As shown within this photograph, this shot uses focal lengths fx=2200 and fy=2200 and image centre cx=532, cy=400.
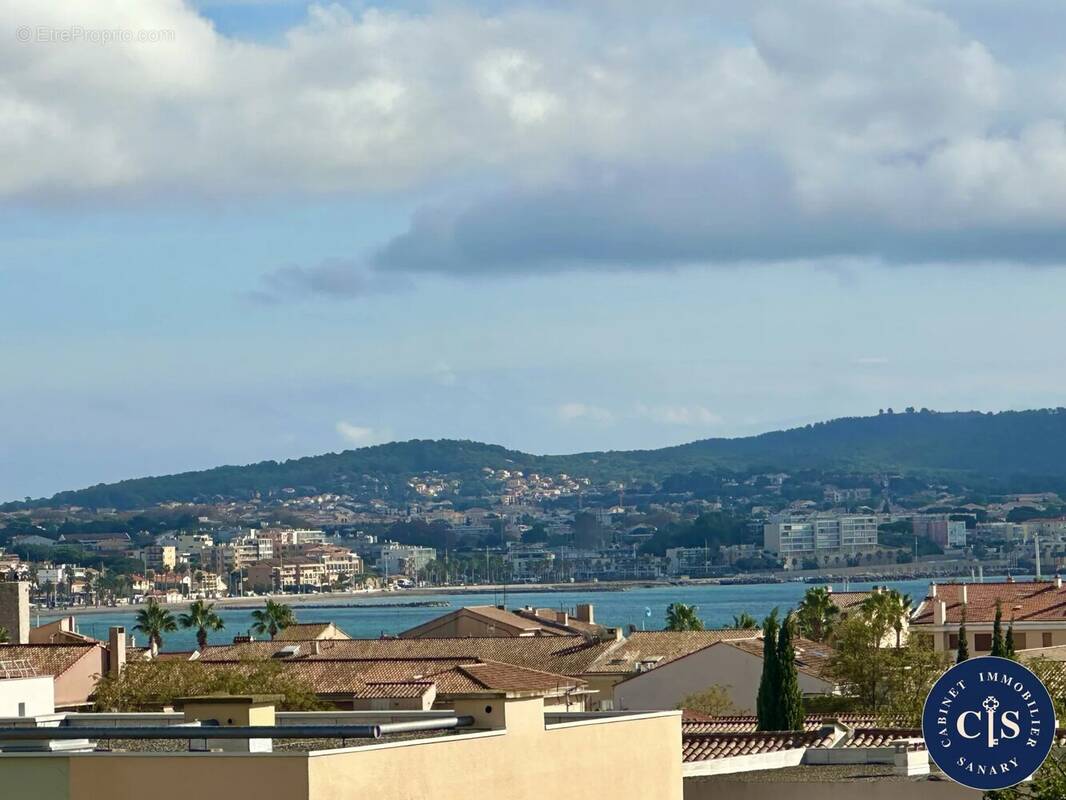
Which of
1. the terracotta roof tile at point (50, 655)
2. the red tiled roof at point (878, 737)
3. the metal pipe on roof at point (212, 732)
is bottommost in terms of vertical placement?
the red tiled roof at point (878, 737)

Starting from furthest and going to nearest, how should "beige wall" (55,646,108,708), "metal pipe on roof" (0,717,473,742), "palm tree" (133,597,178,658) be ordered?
"palm tree" (133,597,178,658) → "beige wall" (55,646,108,708) → "metal pipe on roof" (0,717,473,742)

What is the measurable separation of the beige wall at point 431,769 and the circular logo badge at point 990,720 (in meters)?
5.32

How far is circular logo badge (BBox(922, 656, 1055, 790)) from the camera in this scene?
31.3ft

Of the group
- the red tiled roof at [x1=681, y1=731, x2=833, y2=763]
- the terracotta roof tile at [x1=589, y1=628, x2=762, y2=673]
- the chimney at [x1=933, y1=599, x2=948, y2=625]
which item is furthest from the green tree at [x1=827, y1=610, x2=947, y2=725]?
the red tiled roof at [x1=681, y1=731, x2=833, y2=763]

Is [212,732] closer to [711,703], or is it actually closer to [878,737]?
[878,737]

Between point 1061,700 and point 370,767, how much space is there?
17.4 meters

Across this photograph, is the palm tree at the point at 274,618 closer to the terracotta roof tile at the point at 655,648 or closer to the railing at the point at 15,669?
the terracotta roof tile at the point at 655,648

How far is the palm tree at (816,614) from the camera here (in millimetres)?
80062

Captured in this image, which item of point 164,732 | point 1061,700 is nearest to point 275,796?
point 164,732

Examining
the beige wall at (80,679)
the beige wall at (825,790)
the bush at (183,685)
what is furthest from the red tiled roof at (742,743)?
the beige wall at (80,679)

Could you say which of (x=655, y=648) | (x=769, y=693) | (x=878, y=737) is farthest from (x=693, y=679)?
(x=878, y=737)

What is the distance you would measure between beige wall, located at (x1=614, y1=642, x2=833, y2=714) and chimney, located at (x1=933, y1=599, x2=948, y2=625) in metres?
14.1

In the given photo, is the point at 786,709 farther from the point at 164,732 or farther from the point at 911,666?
the point at 164,732

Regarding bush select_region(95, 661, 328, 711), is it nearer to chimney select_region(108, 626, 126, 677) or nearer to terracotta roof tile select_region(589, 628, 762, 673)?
chimney select_region(108, 626, 126, 677)
